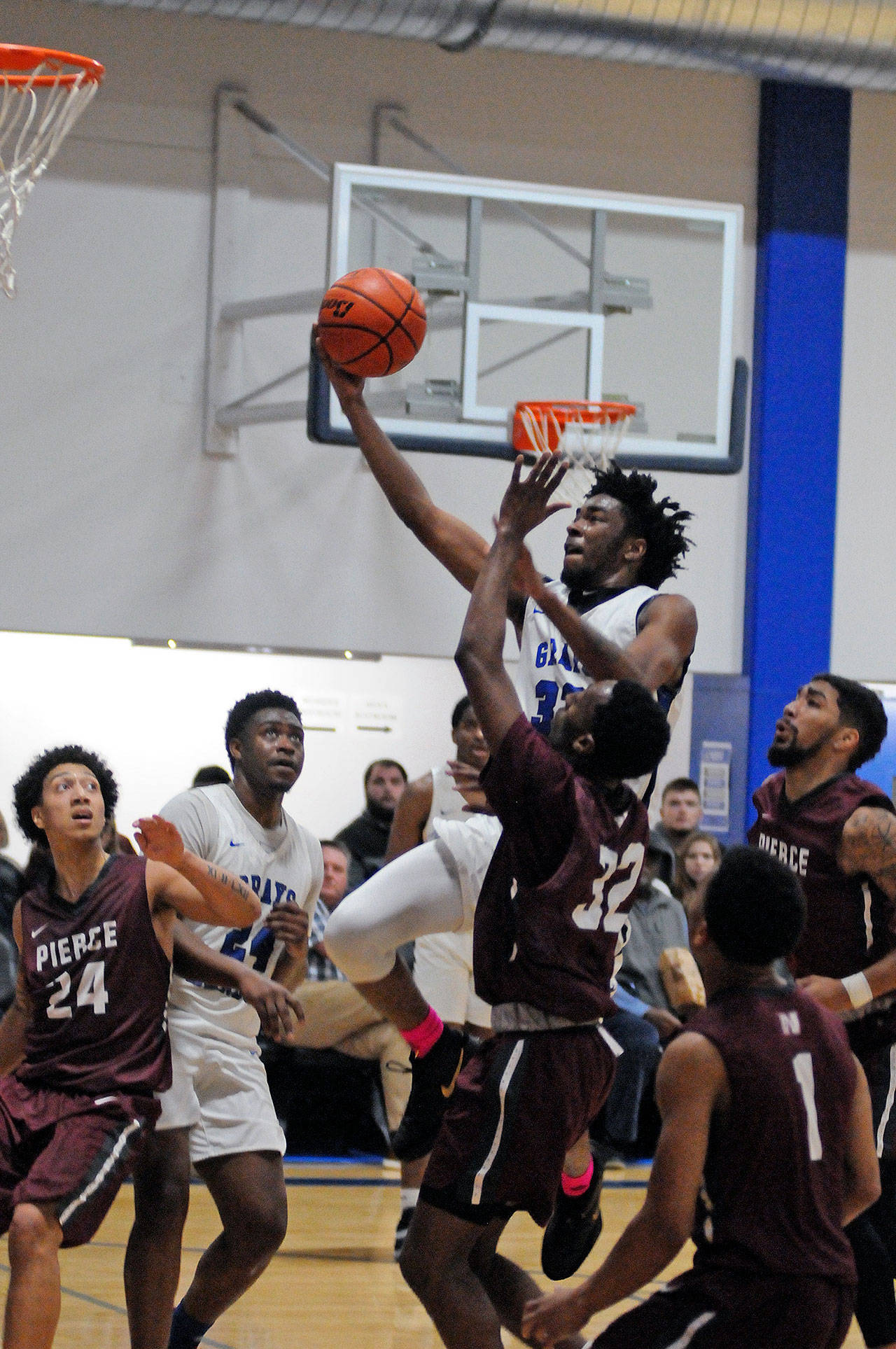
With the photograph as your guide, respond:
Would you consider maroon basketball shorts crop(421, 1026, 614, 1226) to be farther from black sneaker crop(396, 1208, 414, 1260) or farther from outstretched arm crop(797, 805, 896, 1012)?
black sneaker crop(396, 1208, 414, 1260)

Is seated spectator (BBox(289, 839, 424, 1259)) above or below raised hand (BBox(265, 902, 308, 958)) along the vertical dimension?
below

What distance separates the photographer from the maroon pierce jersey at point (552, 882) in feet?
12.0

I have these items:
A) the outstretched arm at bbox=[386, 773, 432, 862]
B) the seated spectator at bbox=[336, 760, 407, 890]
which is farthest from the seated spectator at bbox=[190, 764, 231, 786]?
the outstretched arm at bbox=[386, 773, 432, 862]

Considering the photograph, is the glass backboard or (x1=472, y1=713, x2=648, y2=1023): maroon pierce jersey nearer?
(x1=472, y1=713, x2=648, y2=1023): maroon pierce jersey

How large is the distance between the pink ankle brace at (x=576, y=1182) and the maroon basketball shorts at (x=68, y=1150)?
0.97m

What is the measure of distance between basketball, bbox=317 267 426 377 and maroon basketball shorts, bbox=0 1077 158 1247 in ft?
6.12

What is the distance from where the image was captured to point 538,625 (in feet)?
14.8

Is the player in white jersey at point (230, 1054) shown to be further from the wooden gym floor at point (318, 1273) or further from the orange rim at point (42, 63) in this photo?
the orange rim at point (42, 63)

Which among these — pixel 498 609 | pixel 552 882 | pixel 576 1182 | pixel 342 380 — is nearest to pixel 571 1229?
pixel 576 1182

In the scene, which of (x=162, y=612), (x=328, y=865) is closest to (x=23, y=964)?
(x=328, y=865)

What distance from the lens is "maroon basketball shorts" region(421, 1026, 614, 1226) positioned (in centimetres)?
379

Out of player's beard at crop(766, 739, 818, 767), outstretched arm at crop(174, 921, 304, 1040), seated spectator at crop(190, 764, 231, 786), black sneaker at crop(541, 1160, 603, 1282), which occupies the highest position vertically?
player's beard at crop(766, 739, 818, 767)

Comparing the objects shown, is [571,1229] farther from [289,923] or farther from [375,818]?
[375,818]

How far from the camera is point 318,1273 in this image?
6469 mm
